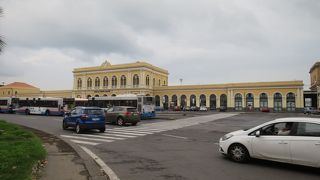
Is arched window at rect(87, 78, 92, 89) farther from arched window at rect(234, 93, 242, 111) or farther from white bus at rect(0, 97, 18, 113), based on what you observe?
white bus at rect(0, 97, 18, 113)

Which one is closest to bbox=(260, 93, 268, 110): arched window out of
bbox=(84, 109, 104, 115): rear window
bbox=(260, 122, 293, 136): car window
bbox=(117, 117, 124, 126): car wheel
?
bbox=(117, 117, 124, 126): car wheel

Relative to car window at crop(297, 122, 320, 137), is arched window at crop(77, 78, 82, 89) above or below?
above

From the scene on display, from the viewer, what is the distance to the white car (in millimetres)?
8148

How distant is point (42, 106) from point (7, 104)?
1029cm

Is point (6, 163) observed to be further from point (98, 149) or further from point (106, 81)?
point (106, 81)

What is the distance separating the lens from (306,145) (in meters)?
8.16

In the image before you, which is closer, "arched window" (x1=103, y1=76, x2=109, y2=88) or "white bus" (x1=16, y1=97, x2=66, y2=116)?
"white bus" (x1=16, y1=97, x2=66, y2=116)

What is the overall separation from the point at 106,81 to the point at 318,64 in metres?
68.6

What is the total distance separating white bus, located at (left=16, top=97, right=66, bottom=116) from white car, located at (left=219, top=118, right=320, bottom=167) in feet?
124

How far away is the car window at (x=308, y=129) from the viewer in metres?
8.18

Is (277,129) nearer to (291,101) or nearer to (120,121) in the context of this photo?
(120,121)

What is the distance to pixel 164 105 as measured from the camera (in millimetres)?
92500

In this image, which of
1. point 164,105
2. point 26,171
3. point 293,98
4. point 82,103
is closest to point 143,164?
point 26,171

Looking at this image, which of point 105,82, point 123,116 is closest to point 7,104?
point 123,116
